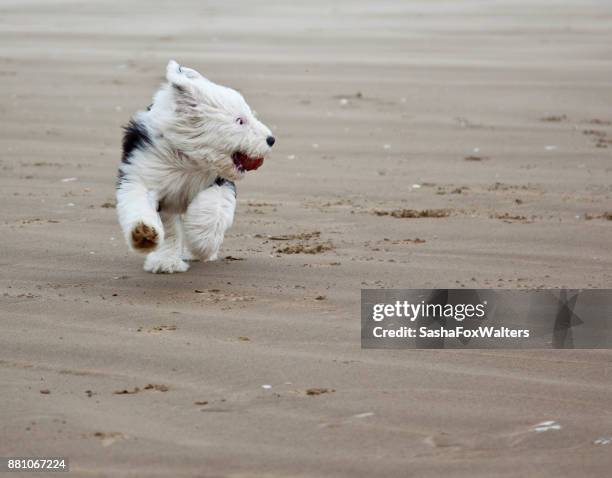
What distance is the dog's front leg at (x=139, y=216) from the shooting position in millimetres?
6254

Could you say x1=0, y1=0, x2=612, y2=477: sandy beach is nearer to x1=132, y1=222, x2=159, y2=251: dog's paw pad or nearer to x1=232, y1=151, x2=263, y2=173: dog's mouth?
x1=132, y1=222, x2=159, y2=251: dog's paw pad

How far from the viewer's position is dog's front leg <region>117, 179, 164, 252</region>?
6.25m

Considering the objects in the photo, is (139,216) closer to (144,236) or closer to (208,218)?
(144,236)

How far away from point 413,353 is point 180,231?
6.57ft

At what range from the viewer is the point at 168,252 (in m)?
6.93

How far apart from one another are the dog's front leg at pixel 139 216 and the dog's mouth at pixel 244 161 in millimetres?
500

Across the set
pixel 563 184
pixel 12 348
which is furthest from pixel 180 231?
pixel 563 184

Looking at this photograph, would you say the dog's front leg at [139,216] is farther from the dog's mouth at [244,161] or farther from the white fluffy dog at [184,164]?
the dog's mouth at [244,161]

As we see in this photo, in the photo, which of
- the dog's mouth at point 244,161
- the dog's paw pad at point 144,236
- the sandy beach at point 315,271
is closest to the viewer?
the sandy beach at point 315,271

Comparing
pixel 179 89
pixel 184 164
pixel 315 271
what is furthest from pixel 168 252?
pixel 179 89

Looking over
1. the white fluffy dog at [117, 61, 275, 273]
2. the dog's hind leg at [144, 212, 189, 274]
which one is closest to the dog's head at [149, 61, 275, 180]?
the white fluffy dog at [117, 61, 275, 273]

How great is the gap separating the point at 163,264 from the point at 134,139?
75 cm

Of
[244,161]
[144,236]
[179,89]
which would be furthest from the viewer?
[244,161]

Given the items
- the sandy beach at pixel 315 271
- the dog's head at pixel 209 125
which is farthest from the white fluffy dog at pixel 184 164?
the sandy beach at pixel 315 271
